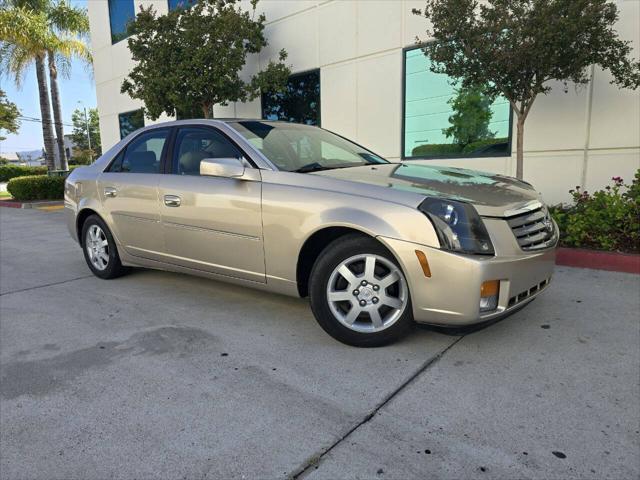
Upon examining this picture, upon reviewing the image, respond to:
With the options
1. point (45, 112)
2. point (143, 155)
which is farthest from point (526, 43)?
point (45, 112)

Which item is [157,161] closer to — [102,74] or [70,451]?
[70,451]

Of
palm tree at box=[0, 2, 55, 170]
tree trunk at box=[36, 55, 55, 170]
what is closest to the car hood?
palm tree at box=[0, 2, 55, 170]

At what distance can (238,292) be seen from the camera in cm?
451

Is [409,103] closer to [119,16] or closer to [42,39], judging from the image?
[119,16]

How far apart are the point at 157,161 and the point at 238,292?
56.3 inches

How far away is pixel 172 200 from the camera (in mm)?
4066

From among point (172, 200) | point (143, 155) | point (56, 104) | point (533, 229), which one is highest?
point (56, 104)

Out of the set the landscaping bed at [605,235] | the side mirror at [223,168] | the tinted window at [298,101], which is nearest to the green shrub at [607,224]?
the landscaping bed at [605,235]

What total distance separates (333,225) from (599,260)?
3501mm

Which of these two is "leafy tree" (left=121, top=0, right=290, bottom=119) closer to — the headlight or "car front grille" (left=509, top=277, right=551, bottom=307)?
the headlight

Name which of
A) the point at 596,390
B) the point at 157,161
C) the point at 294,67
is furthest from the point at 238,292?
the point at 294,67

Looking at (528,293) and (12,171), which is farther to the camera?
(12,171)

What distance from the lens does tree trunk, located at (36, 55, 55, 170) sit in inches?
739

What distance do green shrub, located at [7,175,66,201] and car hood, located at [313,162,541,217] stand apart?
1478 cm
